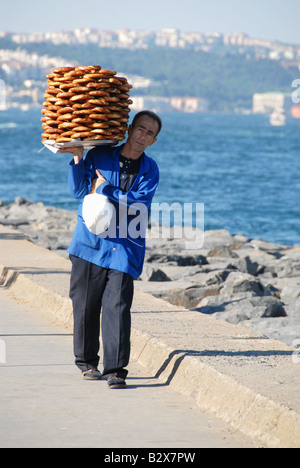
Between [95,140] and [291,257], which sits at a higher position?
[95,140]

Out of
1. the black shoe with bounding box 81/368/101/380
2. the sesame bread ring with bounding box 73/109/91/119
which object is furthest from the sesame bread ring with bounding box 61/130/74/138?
the black shoe with bounding box 81/368/101/380

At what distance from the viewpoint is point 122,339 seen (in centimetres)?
554

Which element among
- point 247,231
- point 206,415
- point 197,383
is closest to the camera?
point 206,415

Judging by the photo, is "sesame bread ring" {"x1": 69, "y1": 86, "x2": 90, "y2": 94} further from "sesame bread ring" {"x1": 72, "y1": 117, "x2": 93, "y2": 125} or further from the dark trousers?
the dark trousers

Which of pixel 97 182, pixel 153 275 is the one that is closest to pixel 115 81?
pixel 97 182

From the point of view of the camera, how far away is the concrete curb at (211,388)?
14.6 feet

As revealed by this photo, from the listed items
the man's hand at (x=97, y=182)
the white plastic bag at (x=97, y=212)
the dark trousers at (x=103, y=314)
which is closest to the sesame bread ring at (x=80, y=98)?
the man's hand at (x=97, y=182)

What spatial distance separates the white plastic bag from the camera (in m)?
5.41

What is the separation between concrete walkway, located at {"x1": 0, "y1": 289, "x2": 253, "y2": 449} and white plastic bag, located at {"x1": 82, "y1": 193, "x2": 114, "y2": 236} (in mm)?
996

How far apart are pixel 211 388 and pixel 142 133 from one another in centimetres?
163

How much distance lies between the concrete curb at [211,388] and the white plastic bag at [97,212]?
3.34 feet

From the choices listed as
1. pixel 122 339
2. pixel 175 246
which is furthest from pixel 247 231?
pixel 122 339

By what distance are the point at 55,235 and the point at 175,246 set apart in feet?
8.22

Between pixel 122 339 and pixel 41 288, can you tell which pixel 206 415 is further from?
pixel 41 288
